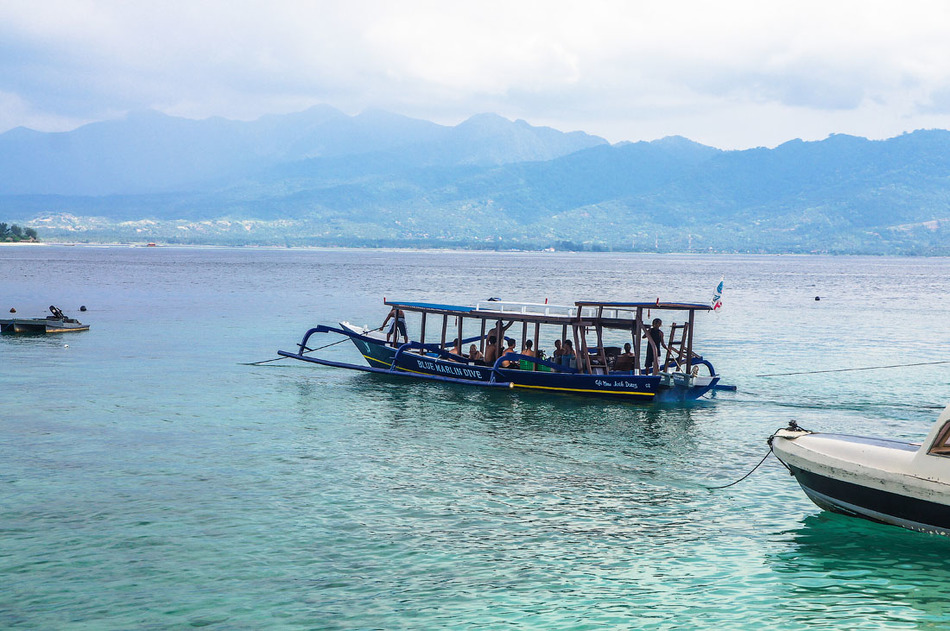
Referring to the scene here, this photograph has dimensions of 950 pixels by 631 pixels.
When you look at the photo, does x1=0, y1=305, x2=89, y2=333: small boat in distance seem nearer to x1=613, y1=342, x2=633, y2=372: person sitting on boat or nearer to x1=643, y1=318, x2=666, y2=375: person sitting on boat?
x1=613, y1=342, x2=633, y2=372: person sitting on boat

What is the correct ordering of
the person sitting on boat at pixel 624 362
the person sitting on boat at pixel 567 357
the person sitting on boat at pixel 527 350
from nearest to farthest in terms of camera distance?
the person sitting on boat at pixel 624 362, the person sitting on boat at pixel 567 357, the person sitting on boat at pixel 527 350

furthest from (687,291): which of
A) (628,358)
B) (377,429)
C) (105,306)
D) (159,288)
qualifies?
(377,429)

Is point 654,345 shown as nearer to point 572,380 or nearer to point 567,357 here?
point 572,380

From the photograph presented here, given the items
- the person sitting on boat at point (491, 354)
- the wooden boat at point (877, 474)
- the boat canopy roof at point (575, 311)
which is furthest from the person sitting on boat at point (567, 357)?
the wooden boat at point (877, 474)

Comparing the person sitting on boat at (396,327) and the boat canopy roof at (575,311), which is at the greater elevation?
the boat canopy roof at (575,311)

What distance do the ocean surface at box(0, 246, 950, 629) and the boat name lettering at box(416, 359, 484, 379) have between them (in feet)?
2.55

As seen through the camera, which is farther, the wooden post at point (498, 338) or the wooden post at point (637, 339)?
the wooden post at point (498, 338)

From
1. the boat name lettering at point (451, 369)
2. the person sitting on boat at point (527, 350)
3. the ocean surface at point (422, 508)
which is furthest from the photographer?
the person sitting on boat at point (527, 350)

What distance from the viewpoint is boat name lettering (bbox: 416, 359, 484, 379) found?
36.6 meters

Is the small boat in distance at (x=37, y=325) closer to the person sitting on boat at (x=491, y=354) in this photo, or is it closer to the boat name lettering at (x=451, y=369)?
the boat name lettering at (x=451, y=369)

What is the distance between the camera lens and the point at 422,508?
67.7 ft

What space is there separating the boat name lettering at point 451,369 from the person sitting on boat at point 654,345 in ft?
21.4

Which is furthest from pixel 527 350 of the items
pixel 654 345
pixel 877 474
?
pixel 877 474

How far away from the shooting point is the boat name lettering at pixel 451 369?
36.6 meters
